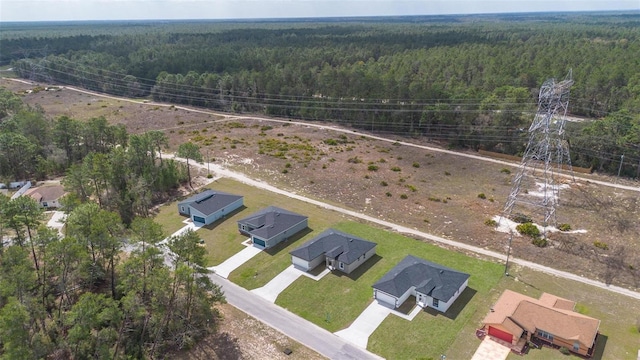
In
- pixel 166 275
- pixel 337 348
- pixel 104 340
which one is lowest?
pixel 337 348

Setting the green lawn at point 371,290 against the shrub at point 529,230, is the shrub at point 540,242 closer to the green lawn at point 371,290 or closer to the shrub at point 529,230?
the shrub at point 529,230

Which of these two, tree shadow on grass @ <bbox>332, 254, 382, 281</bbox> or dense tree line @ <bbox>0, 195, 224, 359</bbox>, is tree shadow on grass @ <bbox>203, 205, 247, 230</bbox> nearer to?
dense tree line @ <bbox>0, 195, 224, 359</bbox>

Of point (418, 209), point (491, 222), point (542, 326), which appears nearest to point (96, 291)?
point (418, 209)

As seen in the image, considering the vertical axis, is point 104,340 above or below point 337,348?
above

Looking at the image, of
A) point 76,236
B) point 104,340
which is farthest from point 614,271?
point 76,236

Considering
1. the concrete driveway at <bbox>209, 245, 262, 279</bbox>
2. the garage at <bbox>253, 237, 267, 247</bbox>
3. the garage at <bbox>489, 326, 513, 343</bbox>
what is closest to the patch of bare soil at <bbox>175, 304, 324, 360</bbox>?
the concrete driveway at <bbox>209, 245, 262, 279</bbox>

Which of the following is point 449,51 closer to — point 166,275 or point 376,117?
point 376,117
